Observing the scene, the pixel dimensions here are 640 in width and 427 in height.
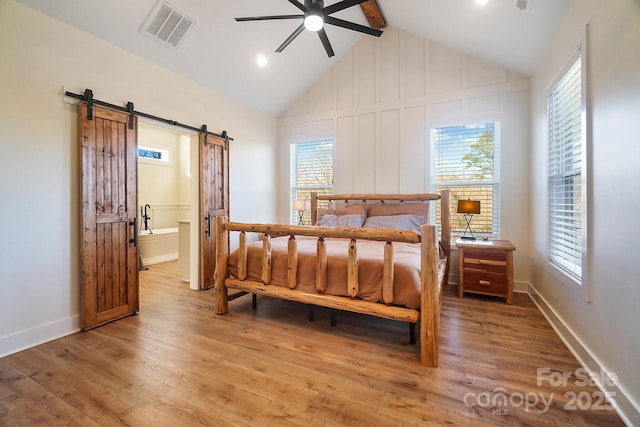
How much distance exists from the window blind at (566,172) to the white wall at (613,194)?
27cm

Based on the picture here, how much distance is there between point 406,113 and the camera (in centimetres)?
407

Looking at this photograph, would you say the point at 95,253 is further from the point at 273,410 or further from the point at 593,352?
the point at 593,352

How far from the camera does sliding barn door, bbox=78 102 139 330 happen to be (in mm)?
2502

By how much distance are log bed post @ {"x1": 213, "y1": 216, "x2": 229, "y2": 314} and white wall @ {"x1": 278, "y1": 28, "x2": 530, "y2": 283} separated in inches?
89.4

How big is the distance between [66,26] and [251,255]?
2608mm

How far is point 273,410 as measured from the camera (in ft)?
5.01

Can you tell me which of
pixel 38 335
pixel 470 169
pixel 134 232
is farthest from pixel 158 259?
pixel 470 169

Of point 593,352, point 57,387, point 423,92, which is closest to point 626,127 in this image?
point 593,352

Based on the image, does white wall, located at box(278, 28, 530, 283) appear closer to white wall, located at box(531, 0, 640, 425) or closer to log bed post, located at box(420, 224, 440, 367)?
white wall, located at box(531, 0, 640, 425)

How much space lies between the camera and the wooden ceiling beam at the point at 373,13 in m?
3.55

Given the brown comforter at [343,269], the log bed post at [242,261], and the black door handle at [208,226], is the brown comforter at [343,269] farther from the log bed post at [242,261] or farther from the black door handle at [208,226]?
the black door handle at [208,226]

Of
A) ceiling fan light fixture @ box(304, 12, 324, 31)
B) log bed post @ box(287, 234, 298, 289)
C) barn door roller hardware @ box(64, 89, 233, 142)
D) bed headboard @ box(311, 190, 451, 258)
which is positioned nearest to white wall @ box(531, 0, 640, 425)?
bed headboard @ box(311, 190, 451, 258)

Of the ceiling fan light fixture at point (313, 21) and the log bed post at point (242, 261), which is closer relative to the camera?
the ceiling fan light fixture at point (313, 21)

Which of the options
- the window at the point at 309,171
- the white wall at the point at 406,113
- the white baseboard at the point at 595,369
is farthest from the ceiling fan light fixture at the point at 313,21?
the white baseboard at the point at 595,369
